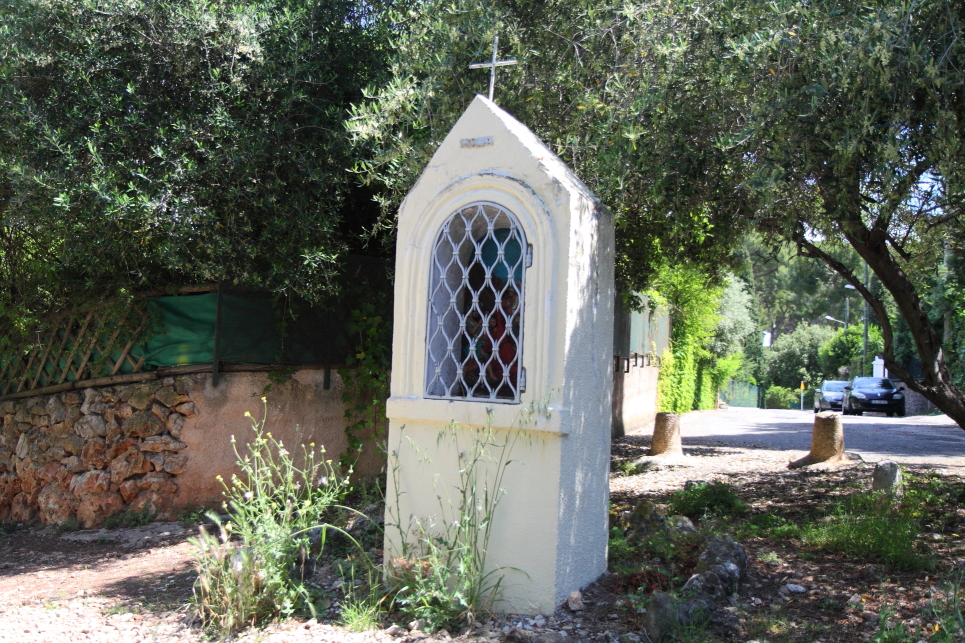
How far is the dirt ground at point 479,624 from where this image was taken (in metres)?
4.16

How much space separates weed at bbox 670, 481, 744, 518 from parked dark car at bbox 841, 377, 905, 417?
850 inches

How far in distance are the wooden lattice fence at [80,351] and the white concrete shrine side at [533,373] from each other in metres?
4.28

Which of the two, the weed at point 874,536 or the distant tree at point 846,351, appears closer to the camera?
the weed at point 874,536

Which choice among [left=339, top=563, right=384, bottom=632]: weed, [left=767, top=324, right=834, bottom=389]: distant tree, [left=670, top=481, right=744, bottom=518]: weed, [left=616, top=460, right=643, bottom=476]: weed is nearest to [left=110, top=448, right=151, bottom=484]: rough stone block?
[left=339, top=563, right=384, bottom=632]: weed

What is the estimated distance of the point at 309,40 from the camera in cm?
733

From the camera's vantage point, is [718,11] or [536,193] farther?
[718,11]

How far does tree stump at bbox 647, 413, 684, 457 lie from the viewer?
35.2 feet

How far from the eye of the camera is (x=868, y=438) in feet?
47.2

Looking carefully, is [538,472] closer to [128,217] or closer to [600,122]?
[600,122]

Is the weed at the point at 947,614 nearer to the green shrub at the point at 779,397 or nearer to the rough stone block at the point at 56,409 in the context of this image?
the rough stone block at the point at 56,409

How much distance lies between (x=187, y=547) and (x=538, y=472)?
3.96m

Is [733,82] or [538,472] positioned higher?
[733,82]

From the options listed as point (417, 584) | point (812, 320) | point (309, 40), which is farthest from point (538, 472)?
point (812, 320)

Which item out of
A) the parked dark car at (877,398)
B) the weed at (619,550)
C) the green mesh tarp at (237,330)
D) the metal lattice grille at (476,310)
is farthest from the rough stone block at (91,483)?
the parked dark car at (877,398)
